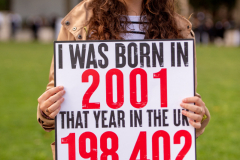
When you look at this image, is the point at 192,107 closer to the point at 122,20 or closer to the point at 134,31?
the point at 134,31

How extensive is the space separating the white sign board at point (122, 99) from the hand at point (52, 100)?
1.4 inches

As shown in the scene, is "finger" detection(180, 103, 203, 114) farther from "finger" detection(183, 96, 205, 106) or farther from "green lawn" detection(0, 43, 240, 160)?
"green lawn" detection(0, 43, 240, 160)

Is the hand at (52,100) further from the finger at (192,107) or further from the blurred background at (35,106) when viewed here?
the blurred background at (35,106)

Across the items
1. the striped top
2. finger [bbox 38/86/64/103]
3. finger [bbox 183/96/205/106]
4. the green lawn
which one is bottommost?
the green lawn

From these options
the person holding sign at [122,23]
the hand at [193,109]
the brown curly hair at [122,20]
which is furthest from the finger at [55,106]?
the hand at [193,109]

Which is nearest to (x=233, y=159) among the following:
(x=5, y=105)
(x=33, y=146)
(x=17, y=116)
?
(x=33, y=146)

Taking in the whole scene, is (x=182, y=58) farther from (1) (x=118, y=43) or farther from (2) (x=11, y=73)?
(2) (x=11, y=73)

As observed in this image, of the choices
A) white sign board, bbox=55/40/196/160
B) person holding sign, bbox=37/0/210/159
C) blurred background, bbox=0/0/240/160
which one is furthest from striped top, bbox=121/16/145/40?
blurred background, bbox=0/0/240/160

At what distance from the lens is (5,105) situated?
685cm

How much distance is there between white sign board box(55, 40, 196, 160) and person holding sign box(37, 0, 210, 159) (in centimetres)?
20

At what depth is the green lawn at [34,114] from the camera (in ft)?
15.2

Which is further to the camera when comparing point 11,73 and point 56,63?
point 11,73

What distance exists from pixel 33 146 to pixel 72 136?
3187 millimetres

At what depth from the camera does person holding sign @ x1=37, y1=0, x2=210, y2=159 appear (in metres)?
2.05
